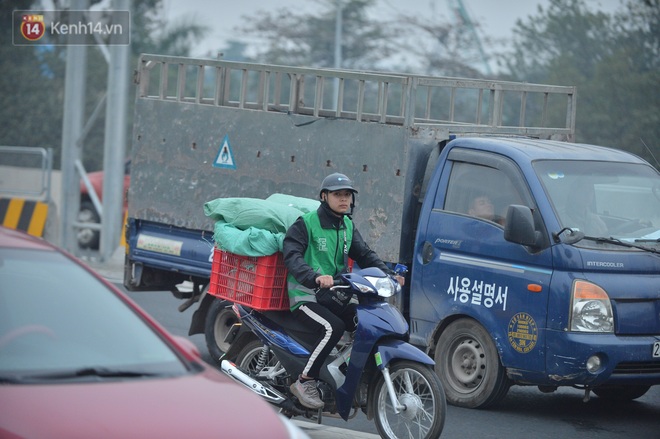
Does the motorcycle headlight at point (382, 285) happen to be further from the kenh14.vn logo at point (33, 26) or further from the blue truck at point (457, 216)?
the kenh14.vn logo at point (33, 26)

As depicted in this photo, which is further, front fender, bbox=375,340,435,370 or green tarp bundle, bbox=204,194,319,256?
green tarp bundle, bbox=204,194,319,256

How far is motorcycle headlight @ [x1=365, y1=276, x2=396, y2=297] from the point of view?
6.57 metres

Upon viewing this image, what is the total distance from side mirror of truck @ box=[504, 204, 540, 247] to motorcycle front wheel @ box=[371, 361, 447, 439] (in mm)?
1587

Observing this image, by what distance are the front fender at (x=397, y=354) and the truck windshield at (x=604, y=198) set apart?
1.86m

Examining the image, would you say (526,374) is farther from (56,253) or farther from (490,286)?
(56,253)

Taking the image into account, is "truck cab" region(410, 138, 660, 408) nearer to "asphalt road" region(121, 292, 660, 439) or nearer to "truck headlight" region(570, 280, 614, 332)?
"truck headlight" region(570, 280, 614, 332)

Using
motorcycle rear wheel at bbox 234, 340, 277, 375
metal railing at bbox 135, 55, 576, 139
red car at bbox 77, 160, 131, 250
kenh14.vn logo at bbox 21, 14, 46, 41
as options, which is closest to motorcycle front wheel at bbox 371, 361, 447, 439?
motorcycle rear wheel at bbox 234, 340, 277, 375

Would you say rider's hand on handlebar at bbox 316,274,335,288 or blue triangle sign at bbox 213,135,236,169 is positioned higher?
blue triangle sign at bbox 213,135,236,169

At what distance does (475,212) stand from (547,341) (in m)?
1.23

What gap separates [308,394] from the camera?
22.6 ft

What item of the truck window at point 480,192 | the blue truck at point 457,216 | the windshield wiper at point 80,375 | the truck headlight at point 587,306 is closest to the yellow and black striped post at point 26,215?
the blue truck at point 457,216

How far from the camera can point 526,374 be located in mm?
7707

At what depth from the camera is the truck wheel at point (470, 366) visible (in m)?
7.94

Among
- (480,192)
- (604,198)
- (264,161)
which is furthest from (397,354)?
(264,161)
